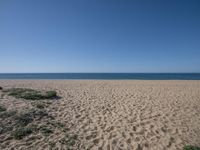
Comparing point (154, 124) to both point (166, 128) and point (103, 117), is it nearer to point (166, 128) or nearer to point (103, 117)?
point (166, 128)

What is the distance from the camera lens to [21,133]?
4859 mm

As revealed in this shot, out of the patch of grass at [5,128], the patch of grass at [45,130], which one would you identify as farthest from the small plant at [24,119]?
the patch of grass at [45,130]

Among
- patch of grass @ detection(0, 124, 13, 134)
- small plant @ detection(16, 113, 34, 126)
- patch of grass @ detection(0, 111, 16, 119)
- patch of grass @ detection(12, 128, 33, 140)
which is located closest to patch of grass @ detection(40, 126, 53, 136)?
patch of grass @ detection(12, 128, 33, 140)

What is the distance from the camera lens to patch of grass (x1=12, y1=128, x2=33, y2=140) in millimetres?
4693

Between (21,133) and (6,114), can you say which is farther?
(6,114)

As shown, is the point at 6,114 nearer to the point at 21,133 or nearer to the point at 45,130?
the point at 21,133

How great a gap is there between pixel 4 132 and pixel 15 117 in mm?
1164

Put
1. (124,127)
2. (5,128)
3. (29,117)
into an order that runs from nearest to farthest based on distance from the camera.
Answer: (5,128), (124,127), (29,117)

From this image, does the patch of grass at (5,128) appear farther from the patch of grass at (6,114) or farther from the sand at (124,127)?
the patch of grass at (6,114)

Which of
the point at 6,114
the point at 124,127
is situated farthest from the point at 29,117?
the point at 124,127

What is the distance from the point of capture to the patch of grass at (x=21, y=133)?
15.4ft

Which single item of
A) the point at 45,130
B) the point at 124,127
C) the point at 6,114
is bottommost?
the point at 124,127

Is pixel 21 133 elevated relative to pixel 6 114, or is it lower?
lower

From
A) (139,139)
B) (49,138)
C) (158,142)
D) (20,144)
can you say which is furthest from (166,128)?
(20,144)
